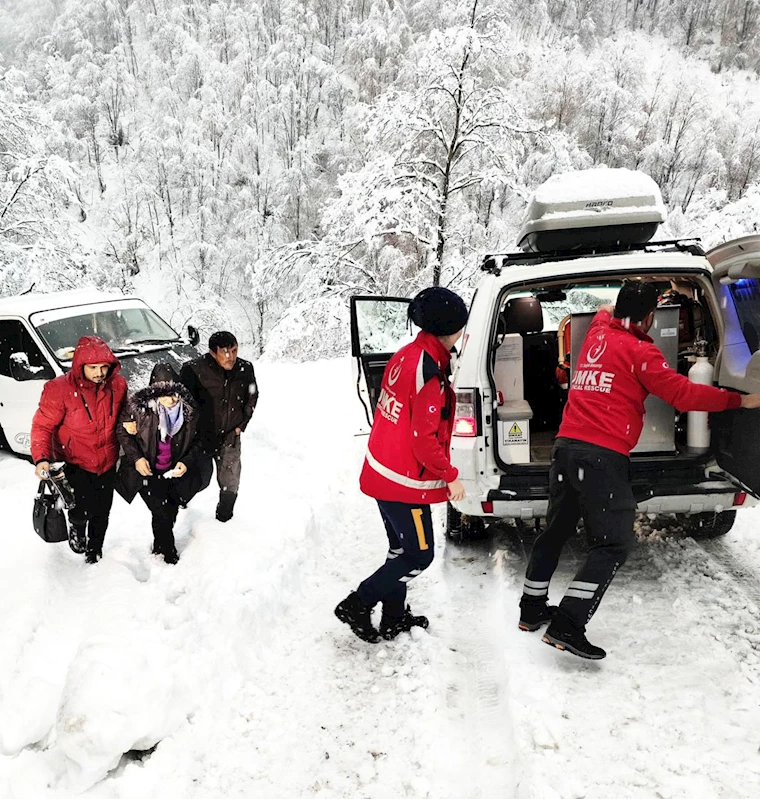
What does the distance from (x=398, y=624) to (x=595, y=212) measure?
3188 mm

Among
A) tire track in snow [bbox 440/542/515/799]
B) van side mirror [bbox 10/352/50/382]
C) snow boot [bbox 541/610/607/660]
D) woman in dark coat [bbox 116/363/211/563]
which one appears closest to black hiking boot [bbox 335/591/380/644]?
tire track in snow [bbox 440/542/515/799]

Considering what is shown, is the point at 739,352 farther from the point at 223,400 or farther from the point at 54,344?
the point at 54,344

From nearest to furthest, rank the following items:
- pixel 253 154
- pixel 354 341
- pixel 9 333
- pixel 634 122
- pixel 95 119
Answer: pixel 354 341 → pixel 9 333 → pixel 634 122 → pixel 253 154 → pixel 95 119

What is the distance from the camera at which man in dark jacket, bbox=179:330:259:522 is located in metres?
4.04

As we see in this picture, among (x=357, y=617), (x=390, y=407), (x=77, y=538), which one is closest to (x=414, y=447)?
(x=390, y=407)

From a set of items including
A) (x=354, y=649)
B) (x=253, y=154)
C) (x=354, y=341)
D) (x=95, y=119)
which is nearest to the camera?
(x=354, y=649)

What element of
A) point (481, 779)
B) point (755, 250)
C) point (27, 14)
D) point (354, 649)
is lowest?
point (354, 649)

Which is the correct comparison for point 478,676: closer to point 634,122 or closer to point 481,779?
point 481,779

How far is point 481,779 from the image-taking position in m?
2.22

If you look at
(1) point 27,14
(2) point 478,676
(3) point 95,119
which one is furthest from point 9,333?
(1) point 27,14

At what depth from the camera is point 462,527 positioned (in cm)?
425

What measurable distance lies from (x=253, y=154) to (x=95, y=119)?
10.2 m

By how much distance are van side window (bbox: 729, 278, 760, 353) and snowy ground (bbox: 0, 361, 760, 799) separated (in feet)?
5.30

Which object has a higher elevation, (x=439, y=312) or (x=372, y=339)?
(x=439, y=312)
